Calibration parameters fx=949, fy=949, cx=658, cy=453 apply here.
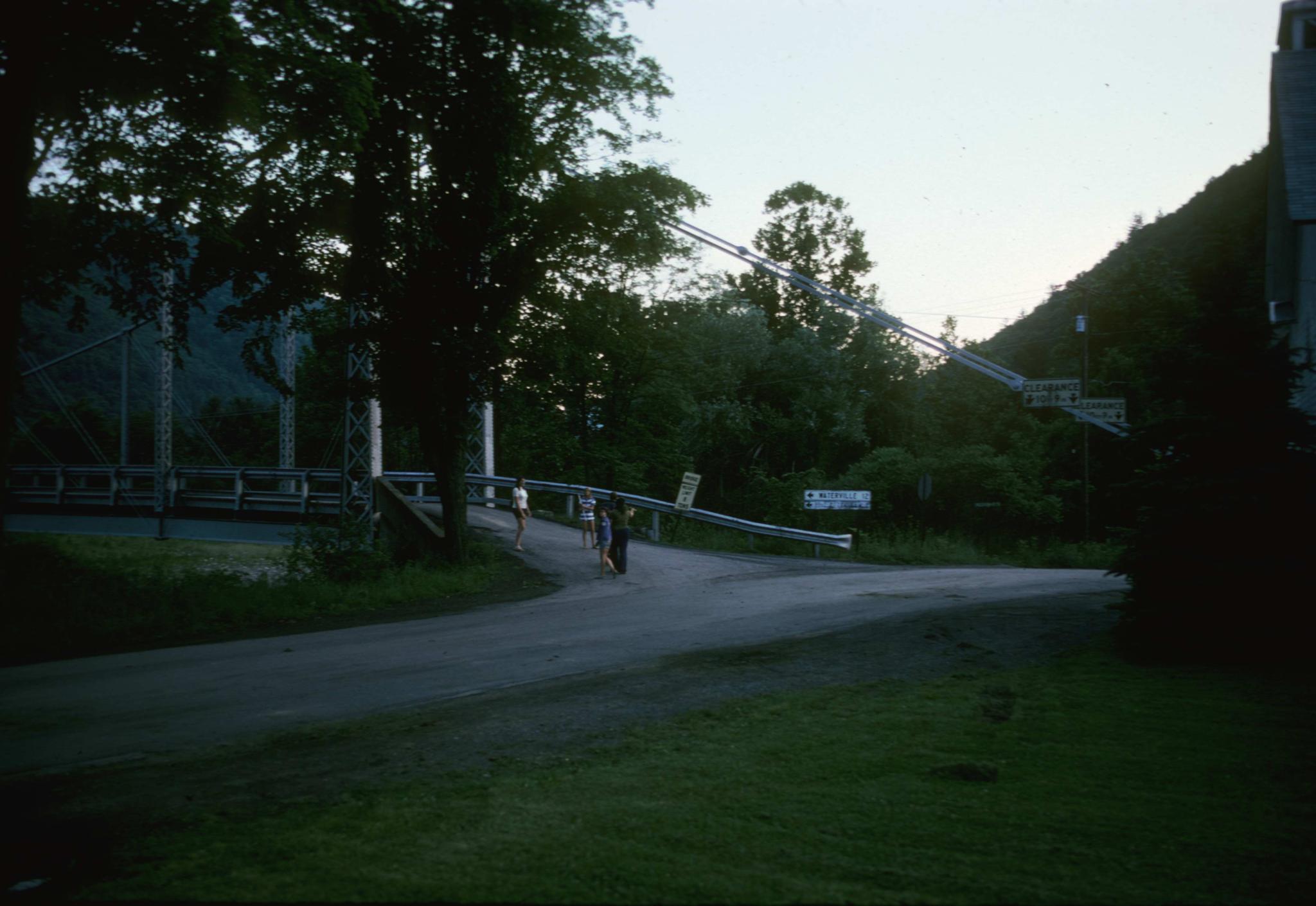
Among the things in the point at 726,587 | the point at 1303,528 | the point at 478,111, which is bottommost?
the point at 726,587

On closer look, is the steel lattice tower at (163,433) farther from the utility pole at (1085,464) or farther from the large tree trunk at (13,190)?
the utility pole at (1085,464)

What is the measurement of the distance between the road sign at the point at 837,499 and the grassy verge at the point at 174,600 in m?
13.0

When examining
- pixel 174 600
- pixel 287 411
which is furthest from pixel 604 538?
pixel 287 411

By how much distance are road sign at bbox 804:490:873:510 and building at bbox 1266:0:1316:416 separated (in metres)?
12.9

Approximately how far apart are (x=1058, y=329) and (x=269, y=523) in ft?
187

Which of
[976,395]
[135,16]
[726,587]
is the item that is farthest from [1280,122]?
[976,395]

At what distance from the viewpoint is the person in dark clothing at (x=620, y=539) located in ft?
67.6

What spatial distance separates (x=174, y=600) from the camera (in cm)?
1430

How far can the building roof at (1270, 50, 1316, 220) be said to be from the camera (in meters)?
14.2

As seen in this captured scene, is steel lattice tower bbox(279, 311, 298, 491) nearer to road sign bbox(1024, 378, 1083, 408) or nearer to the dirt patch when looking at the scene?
road sign bbox(1024, 378, 1083, 408)

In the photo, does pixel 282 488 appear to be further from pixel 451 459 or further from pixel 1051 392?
pixel 1051 392

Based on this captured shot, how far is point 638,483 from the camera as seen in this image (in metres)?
45.2

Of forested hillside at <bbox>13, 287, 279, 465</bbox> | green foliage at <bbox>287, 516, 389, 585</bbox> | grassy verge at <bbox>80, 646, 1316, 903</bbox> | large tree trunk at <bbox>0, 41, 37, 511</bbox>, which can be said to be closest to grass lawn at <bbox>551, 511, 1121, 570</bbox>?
green foliage at <bbox>287, 516, 389, 585</bbox>

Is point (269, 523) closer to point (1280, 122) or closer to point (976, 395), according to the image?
point (1280, 122)
